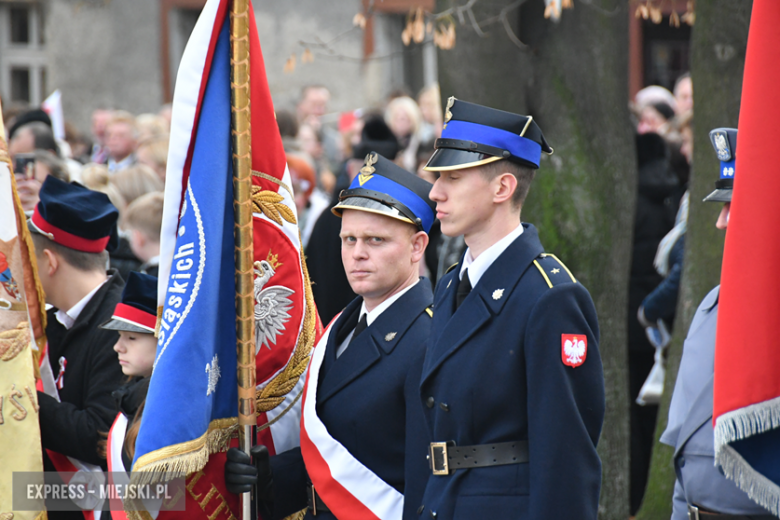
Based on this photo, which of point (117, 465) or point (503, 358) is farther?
point (117, 465)

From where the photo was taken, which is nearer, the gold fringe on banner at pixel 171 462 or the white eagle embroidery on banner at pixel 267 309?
the gold fringe on banner at pixel 171 462

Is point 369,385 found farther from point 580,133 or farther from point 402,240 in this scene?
point 580,133

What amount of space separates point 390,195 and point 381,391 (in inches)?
28.0

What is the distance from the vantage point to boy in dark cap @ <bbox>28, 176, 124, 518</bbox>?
3953 mm

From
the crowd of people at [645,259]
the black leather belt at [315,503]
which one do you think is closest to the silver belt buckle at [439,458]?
the black leather belt at [315,503]

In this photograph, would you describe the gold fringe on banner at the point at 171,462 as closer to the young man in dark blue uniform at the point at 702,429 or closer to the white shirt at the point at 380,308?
the white shirt at the point at 380,308

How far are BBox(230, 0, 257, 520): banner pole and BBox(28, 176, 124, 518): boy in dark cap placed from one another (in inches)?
32.4

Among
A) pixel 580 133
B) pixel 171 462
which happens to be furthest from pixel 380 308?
pixel 580 133

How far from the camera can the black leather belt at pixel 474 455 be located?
9.30 ft

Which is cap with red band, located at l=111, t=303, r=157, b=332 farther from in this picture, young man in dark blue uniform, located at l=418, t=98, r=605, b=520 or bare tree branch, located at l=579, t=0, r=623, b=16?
bare tree branch, located at l=579, t=0, r=623, b=16

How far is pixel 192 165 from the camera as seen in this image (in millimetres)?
3434

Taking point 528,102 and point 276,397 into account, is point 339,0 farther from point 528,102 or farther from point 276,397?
point 276,397

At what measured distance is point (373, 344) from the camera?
3.45 m

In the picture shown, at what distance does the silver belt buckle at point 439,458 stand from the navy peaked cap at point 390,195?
89 centimetres
